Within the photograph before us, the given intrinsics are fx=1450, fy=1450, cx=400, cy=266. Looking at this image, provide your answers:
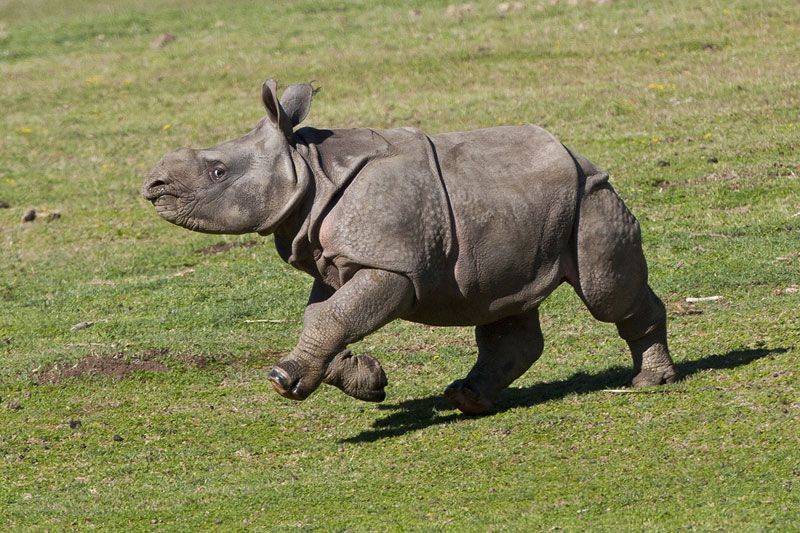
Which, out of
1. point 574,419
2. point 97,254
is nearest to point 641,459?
point 574,419

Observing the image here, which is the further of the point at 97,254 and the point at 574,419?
the point at 97,254

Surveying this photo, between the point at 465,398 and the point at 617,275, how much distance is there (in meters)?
1.21

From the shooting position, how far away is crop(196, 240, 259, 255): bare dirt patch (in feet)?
51.5

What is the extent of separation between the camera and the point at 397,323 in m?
12.4

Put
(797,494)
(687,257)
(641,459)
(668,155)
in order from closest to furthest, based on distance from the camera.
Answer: (797,494)
(641,459)
(687,257)
(668,155)

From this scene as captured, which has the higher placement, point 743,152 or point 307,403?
point 307,403

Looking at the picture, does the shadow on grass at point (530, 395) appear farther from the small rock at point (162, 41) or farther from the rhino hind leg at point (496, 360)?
the small rock at point (162, 41)

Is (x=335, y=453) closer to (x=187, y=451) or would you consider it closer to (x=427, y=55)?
(x=187, y=451)

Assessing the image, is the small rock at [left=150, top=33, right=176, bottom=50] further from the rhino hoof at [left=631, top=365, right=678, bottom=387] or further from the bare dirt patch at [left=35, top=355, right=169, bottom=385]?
the rhino hoof at [left=631, top=365, right=678, bottom=387]

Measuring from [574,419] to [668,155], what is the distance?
9124 mm

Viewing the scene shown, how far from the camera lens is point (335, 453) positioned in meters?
8.69

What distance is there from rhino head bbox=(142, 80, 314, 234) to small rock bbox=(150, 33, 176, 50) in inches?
698

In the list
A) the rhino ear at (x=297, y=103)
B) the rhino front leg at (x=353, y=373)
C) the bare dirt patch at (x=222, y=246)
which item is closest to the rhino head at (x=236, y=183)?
the rhino ear at (x=297, y=103)

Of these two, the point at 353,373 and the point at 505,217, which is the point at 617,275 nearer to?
the point at 505,217
